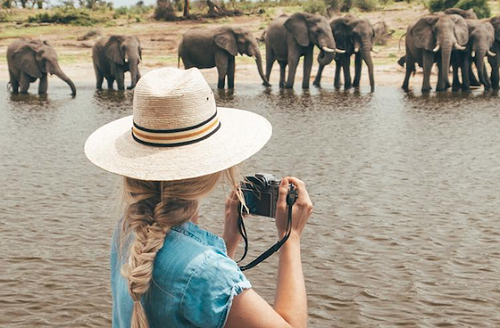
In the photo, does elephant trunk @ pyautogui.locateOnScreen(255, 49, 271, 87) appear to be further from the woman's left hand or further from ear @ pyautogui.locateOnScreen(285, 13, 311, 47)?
the woman's left hand

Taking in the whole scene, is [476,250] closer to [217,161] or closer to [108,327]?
[108,327]

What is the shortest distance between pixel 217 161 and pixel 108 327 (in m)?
3.08

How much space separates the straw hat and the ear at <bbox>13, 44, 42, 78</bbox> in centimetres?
2396

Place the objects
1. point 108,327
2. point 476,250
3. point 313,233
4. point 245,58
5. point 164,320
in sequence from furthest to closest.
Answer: point 245,58, point 313,233, point 476,250, point 108,327, point 164,320

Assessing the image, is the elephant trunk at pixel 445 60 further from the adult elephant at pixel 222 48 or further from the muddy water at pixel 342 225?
the muddy water at pixel 342 225

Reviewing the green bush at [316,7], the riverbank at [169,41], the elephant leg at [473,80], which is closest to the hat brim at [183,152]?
the elephant leg at [473,80]

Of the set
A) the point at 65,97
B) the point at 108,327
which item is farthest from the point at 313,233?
the point at 65,97

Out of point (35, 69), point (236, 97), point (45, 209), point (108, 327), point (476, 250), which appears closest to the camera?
point (108, 327)

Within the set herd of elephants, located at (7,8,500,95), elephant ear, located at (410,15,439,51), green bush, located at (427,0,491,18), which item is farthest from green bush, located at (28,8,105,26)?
elephant ear, located at (410,15,439,51)

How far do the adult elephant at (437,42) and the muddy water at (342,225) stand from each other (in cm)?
1001

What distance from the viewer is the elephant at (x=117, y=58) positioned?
2691 cm

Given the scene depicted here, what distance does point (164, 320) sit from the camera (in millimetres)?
2012

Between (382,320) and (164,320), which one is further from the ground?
(164,320)

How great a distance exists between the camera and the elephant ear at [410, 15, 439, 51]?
83.3ft
